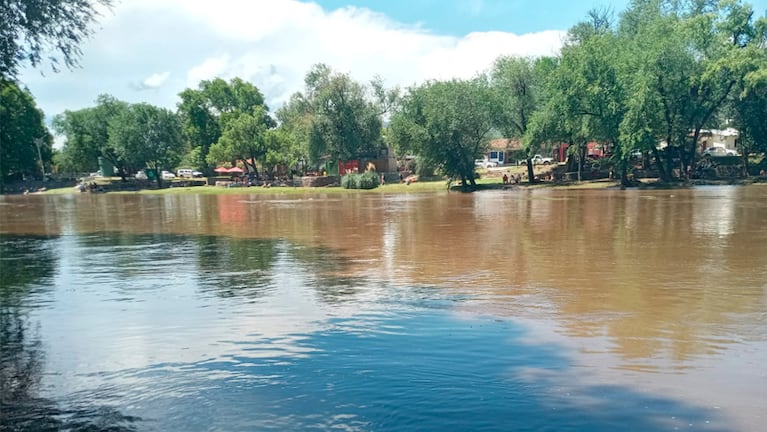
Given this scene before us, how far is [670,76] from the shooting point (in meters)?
53.2

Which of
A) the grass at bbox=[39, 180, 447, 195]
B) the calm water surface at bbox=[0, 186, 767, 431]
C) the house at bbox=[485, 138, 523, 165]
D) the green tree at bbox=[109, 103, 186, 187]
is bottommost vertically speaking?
the calm water surface at bbox=[0, 186, 767, 431]

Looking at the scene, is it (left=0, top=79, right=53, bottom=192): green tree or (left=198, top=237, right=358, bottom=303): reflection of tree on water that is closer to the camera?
(left=198, top=237, right=358, bottom=303): reflection of tree on water

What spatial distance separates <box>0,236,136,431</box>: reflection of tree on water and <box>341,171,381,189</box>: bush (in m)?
55.6

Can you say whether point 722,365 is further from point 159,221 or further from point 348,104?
point 348,104

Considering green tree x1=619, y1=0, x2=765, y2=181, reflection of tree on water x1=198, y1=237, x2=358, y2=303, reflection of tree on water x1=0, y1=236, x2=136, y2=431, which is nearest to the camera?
reflection of tree on water x1=0, y1=236, x2=136, y2=431

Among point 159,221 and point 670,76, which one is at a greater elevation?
point 670,76

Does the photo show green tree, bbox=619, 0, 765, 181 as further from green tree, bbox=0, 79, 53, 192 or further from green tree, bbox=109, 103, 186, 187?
green tree, bbox=0, 79, 53, 192

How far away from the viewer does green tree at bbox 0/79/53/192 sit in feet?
269

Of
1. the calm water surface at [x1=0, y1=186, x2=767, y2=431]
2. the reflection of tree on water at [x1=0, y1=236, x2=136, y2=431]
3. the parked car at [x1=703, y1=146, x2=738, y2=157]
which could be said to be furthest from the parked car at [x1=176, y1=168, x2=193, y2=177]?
the reflection of tree on water at [x1=0, y1=236, x2=136, y2=431]

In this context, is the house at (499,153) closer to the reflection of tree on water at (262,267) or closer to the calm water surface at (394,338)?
the reflection of tree on water at (262,267)

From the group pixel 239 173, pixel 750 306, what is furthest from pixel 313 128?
pixel 750 306

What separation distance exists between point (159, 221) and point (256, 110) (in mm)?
58987

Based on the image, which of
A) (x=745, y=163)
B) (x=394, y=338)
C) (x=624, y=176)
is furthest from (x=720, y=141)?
(x=394, y=338)

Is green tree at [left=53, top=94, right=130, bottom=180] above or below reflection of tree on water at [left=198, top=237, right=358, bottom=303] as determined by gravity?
above
